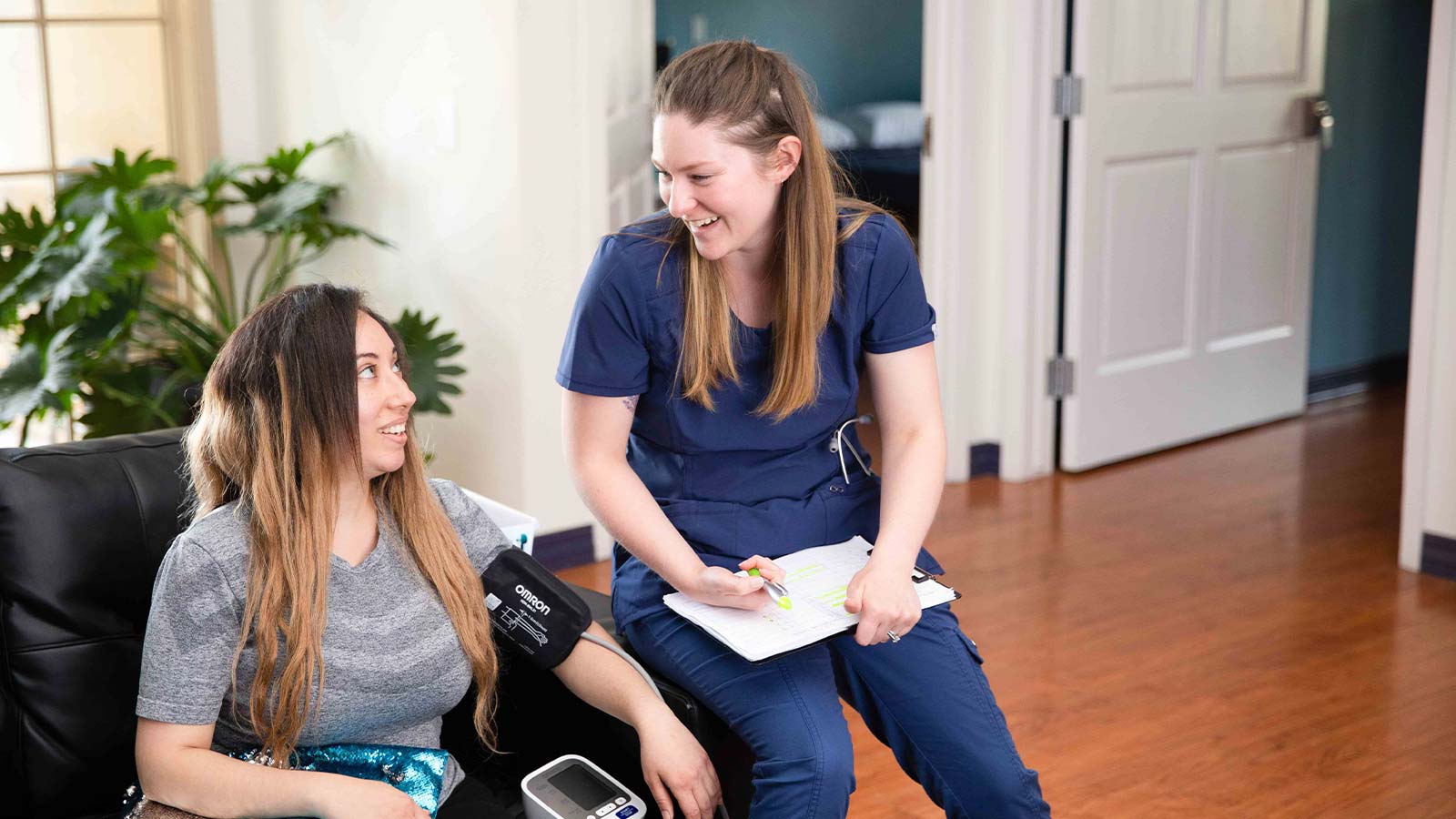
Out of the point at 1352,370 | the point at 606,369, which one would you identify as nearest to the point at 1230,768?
the point at 606,369

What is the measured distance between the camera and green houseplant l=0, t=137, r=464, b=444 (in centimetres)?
295

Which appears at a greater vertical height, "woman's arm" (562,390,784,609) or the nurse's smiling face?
the nurse's smiling face

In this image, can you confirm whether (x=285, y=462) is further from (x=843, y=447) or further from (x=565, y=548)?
(x=565, y=548)

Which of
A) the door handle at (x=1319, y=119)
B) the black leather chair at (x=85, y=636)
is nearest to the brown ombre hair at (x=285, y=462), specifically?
the black leather chair at (x=85, y=636)

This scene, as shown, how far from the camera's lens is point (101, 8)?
3.59m

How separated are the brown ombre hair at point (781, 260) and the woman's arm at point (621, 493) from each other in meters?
0.10

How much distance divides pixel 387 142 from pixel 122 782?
2.22 metres

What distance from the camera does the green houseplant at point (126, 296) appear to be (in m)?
2.95

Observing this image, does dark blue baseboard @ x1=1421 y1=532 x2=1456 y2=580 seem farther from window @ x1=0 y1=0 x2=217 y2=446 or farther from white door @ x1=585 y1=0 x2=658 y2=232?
window @ x1=0 y1=0 x2=217 y2=446

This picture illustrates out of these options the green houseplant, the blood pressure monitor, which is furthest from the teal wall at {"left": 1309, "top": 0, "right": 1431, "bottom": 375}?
the blood pressure monitor

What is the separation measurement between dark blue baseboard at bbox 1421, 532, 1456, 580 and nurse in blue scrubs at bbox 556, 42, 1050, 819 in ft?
6.95

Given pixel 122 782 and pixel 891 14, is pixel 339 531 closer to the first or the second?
pixel 122 782

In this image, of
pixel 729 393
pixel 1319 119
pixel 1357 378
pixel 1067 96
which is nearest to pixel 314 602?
pixel 729 393

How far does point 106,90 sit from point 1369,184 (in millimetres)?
4212
